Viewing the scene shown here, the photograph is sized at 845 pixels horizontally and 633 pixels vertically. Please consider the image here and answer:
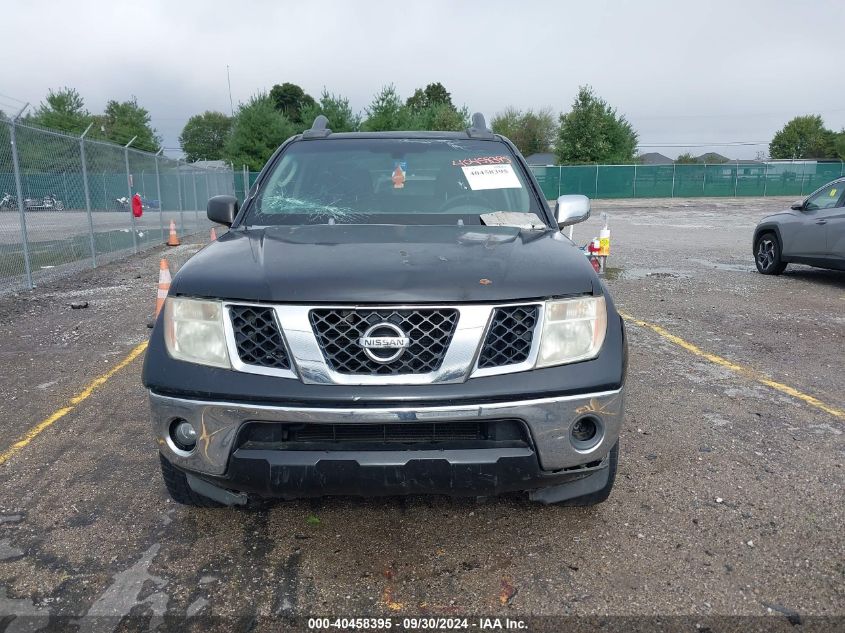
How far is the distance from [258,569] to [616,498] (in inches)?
66.2

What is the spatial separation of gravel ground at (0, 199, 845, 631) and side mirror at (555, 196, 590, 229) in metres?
1.32

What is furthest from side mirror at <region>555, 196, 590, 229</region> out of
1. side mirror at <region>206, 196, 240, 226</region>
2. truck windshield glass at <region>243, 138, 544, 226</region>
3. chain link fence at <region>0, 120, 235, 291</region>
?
chain link fence at <region>0, 120, 235, 291</region>

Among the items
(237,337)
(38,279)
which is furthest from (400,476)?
(38,279)

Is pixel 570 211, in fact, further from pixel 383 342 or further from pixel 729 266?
pixel 729 266

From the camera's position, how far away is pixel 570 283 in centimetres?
250

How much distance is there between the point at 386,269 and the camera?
246 cm

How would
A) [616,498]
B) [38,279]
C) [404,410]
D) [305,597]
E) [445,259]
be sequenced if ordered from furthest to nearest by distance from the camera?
[38,279] < [616,498] < [445,259] < [305,597] < [404,410]

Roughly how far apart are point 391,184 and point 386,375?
5.71ft

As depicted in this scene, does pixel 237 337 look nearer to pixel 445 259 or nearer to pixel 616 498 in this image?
pixel 445 259

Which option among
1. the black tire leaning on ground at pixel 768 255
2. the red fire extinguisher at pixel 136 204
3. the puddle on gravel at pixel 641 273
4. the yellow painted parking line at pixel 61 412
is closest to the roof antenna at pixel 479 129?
the yellow painted parking line at pixel 61 412

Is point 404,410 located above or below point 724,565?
above

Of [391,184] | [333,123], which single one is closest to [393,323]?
[391,184]

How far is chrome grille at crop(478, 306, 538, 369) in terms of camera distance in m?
2.36

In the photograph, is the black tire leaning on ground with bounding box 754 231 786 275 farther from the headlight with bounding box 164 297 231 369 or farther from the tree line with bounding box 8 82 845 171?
the tree line with bounding box 8 82 845 171
